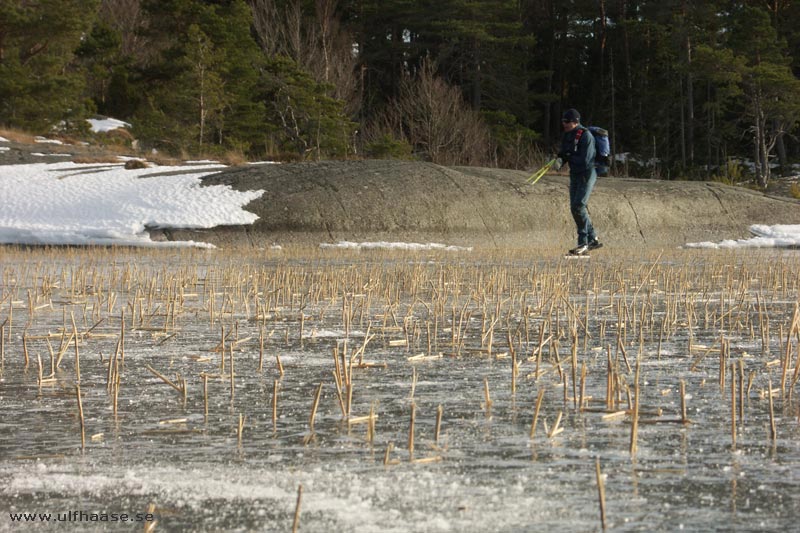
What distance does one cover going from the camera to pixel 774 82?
1204 inches

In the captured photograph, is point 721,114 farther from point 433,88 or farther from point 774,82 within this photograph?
point 433,88

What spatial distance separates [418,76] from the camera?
1550 inches

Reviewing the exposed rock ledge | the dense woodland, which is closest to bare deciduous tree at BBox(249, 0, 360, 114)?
the dense woodland

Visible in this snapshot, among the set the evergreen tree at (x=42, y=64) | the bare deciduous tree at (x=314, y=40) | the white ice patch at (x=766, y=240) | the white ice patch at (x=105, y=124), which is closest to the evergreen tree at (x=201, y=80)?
the white ice patch at (x=105, y=124)

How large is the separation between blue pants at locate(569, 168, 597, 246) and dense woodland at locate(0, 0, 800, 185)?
14749 millimetres

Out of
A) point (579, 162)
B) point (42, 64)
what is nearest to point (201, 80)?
point (42, 64)

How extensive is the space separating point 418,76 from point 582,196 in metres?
27.1

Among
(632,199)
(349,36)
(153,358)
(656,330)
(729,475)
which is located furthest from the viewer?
(349,36)

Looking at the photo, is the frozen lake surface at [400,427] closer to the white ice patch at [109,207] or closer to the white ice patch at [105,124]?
the white ice patch at [109,207]

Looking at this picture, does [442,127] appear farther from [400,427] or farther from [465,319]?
[400,427]

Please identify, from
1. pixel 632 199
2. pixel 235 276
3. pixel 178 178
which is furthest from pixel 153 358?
pixel 632 199

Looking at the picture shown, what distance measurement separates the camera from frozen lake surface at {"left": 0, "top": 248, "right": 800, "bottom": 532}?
101 inches

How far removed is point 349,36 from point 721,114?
14.1 metres

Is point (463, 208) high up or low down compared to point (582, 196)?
down
